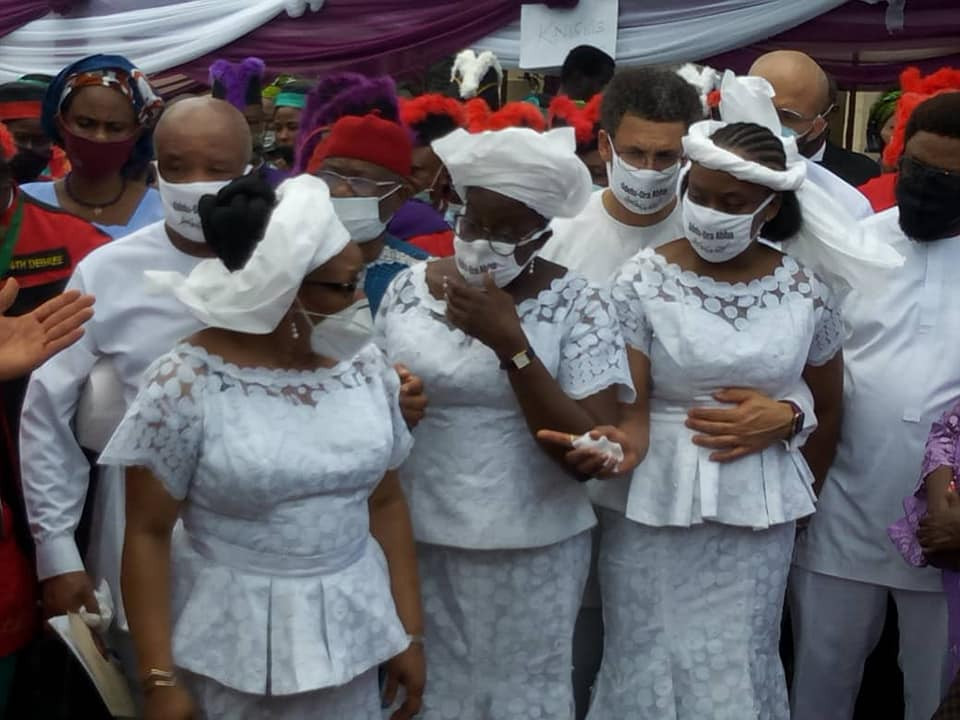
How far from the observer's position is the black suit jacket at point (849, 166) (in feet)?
18.6

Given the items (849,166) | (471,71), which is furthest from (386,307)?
(471,71)

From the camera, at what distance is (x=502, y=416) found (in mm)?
3117

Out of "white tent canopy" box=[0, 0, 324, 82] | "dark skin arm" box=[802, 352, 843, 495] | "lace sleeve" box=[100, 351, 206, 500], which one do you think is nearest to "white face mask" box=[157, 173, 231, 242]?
"lace sleeve" box=[100, 351, 206, 500]

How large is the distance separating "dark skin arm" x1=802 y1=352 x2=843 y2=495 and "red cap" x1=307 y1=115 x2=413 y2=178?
4.07 feet

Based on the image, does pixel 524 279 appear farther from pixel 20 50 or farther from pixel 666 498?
pixel 20 50

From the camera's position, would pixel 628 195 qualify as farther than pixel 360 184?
Yes

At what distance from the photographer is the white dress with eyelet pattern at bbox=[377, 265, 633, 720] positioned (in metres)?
3.10

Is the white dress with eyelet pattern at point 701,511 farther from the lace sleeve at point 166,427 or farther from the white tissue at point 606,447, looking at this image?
the lace sleeve at point 166,427

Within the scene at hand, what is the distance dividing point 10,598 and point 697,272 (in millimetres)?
1831

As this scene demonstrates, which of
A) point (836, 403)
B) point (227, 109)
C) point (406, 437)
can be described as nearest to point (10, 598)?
point (406, 437)

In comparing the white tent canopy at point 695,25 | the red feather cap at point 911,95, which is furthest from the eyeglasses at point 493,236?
the white tent canopy at point 695,25

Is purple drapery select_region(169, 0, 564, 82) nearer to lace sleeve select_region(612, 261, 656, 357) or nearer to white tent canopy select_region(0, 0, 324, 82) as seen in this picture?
white tent canopy select_region(0, 0, 324, 82)

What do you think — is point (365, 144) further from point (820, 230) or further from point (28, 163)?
point (28, 163)

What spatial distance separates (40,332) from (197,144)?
745 mm
